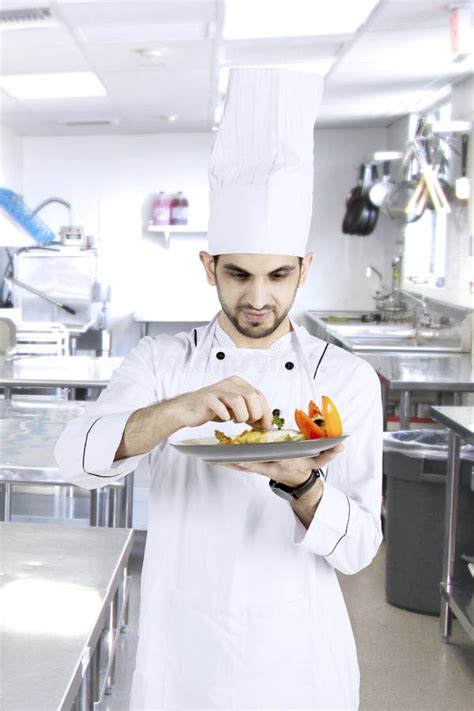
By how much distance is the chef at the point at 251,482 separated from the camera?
1255 mm

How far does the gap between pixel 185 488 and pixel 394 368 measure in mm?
2784

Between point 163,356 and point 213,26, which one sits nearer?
point 163,356

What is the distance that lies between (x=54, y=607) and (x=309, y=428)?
54 cm

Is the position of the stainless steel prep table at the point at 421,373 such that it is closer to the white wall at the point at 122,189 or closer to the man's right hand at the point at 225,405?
the man's right hand at the point at 225,405

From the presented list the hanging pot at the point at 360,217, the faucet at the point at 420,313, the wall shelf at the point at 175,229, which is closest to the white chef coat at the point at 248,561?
the faucet at the point at 420,313

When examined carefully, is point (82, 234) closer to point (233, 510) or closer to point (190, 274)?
point (190, 274)

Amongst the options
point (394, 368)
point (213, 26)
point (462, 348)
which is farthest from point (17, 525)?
point (462, 348)

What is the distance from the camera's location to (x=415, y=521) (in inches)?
124

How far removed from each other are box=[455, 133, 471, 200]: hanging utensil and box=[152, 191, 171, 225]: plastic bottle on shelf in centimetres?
318

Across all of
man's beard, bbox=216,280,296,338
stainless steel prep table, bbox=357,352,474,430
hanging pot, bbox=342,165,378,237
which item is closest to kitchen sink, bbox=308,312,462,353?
stainless steel prep table, bbox=357,352,474,430

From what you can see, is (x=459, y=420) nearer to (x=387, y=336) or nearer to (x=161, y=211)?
(x=387, y=336)

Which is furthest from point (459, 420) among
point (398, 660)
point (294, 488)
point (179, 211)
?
point (179, 211)

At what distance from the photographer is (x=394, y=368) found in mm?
3971

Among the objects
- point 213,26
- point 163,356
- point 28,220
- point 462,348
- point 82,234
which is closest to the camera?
point 163,356
